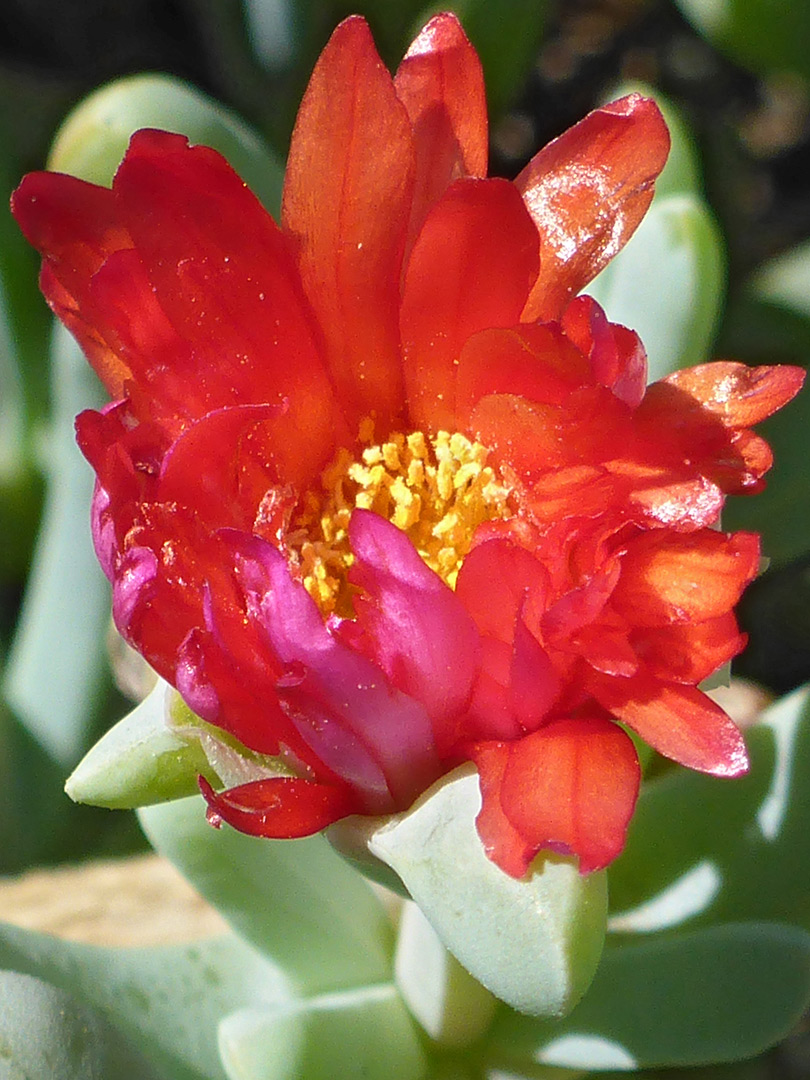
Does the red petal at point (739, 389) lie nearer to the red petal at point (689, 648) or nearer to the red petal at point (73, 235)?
the red petal at point (689, 648)

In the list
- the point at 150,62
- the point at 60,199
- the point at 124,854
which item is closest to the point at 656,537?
the point at 60,199

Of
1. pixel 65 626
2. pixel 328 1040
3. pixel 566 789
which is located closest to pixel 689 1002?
pixel 328 1040

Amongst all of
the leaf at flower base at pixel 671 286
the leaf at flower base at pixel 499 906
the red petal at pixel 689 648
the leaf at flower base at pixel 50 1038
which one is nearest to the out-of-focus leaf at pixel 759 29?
the leaf at flower base at pixel 671 286

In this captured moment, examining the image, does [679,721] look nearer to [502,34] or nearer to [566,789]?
[566,789]

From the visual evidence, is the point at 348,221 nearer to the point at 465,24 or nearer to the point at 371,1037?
the point at 371,1037

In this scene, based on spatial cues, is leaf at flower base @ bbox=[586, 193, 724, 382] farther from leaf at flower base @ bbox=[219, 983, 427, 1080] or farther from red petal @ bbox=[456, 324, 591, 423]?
leaf at flower base @ bbox=[219, 983, 427, 1080]

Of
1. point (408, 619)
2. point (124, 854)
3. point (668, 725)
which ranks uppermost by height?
point (408, 619)

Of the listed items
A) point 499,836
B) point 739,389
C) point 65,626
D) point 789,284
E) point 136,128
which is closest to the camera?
point 499,836

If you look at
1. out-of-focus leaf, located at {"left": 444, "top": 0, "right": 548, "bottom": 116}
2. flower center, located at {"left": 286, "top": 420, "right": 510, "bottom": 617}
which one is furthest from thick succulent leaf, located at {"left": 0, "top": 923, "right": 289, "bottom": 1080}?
out-of-focus leaf, located at {"left": 444, "top": 0, "right": 548, "bottom": 116}
